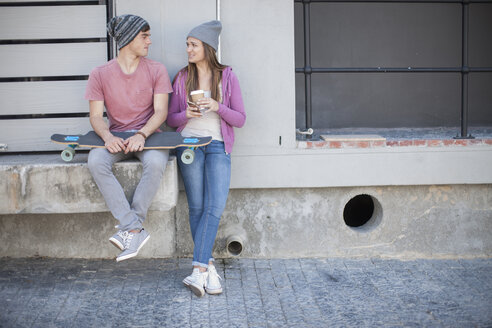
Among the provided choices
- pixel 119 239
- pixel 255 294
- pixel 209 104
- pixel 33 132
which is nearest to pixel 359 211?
pixel 255 294

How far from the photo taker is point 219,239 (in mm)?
4668

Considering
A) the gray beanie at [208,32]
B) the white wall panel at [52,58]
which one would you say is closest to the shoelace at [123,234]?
the gray beanie at [208,32]

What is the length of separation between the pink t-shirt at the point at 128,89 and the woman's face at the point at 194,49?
263 mm

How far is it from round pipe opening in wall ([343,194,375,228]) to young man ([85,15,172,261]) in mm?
2270

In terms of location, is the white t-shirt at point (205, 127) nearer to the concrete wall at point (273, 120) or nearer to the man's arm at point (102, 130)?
the concrete wall at point (273, 120)

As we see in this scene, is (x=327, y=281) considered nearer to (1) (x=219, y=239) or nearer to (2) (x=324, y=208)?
(2) (x=324, y=208)

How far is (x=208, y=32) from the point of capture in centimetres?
409

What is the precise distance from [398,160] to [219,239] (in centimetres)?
173

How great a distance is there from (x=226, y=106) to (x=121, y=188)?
1041 millimetres

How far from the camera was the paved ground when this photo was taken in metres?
3.50

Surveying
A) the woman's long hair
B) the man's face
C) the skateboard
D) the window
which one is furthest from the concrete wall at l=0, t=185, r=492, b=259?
the window

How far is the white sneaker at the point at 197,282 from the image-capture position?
386cm

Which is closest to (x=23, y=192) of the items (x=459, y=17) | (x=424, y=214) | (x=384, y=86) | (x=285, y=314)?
(x=285, y=314)

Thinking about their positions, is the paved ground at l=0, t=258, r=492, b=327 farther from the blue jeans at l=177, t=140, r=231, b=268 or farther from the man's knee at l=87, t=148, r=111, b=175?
the man's knee at l=87, t=148, r=111, b=175
